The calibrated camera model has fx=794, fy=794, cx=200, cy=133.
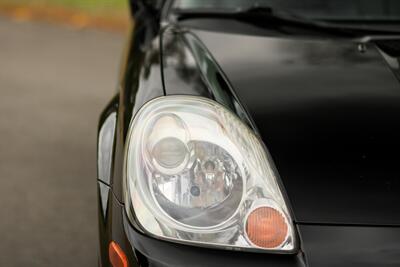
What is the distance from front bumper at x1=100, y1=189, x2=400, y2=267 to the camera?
1.84m

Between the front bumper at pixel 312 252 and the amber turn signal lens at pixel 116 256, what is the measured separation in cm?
4

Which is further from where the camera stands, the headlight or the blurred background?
the blurred background

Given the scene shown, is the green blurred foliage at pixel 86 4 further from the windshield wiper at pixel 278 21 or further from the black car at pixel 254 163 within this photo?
the black car at pixel 254 163

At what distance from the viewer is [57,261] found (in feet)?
10.8

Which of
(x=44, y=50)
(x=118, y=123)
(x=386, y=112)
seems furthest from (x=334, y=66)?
(x=44, y=50)

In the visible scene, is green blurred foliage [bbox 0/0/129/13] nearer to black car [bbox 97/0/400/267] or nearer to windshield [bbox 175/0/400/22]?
windshield [bbox 175/0/400/22]

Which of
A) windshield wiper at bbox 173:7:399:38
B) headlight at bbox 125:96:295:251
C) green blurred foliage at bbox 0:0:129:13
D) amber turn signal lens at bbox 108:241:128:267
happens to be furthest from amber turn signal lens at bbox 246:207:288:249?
green blurred foliage at bbox 0:0:129:13

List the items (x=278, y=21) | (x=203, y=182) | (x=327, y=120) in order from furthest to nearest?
(x=278, y=21)
(x=327, y=120)
(x=203, y=182)

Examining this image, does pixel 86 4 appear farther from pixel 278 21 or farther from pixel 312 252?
pixel 312 252

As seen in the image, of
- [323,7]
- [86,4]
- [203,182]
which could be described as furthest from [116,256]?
[86,4]

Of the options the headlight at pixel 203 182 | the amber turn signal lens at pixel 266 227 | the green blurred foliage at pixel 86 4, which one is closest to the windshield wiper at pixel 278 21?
the headlight at pixel 203 182

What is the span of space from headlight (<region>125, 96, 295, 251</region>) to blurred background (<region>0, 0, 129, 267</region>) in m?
1.35

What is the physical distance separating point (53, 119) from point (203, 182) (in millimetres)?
3429

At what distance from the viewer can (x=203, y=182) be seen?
2.00 m
